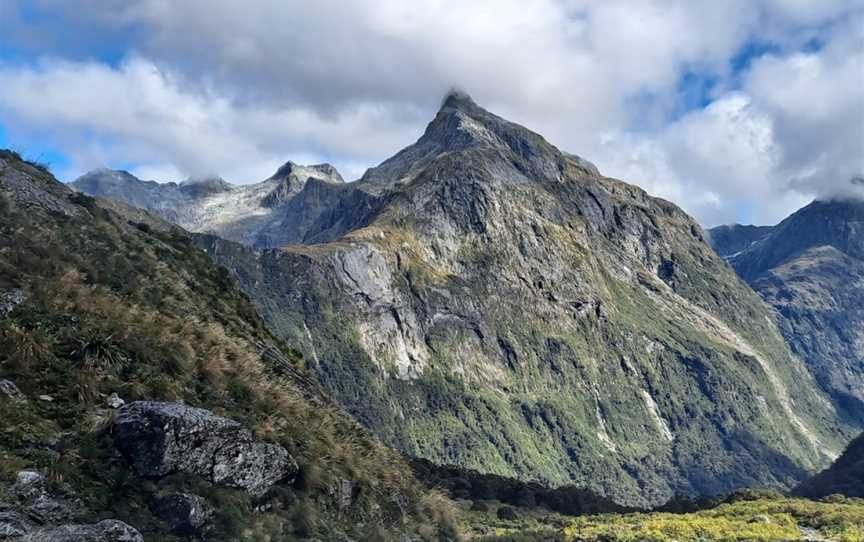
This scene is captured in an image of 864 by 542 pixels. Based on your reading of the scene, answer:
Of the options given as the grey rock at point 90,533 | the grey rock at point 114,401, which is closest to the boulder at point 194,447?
the grey rock at point 114,401

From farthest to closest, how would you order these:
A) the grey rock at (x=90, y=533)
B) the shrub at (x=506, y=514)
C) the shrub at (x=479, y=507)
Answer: the shrub at (x=479, y=507)
the shrub at (x=506, y=514)
the grey rock at (x=90, y=533)

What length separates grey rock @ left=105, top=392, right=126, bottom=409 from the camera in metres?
20.2

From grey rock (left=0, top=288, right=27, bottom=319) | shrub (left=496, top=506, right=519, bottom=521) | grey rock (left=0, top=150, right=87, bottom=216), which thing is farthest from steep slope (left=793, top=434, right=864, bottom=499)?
grey rock (left=0, top=288, right=27, bottom=319)

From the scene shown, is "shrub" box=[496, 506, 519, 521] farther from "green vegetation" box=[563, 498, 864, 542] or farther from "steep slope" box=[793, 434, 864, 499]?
"steep slope" box=[793, 434, 864, 499]

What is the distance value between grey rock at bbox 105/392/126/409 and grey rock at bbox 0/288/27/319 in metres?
4.39

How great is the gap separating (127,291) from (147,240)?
14390mm

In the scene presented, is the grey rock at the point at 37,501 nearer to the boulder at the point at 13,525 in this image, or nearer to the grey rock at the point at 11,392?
the boulder at the point at 13,525

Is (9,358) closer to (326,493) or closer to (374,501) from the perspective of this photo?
(326,493)

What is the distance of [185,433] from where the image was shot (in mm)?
19234

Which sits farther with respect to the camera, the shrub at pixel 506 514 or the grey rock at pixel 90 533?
the shrub at pixel 506 514

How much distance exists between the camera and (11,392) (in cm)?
1869

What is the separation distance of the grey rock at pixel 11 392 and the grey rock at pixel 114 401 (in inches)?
83.6

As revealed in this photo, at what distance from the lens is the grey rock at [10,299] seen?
71.3 feet

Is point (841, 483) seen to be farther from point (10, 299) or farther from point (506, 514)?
point (10, 299)
